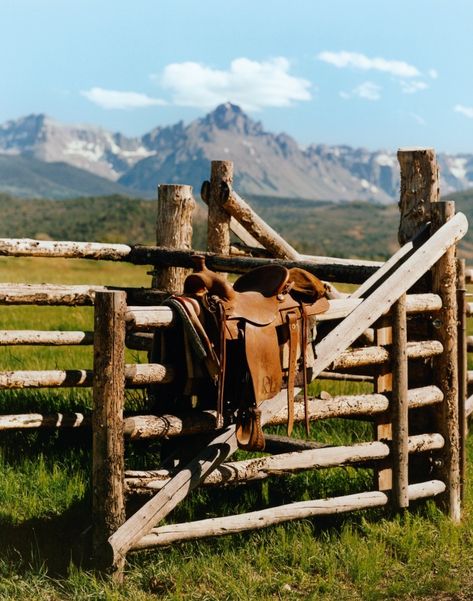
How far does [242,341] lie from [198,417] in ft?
Answer: 1.66

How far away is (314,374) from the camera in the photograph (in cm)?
459

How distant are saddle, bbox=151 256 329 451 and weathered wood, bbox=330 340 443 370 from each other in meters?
0.45

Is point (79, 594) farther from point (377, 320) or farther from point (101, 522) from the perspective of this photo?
point (377, 320)

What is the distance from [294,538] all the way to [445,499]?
1277 millimetres

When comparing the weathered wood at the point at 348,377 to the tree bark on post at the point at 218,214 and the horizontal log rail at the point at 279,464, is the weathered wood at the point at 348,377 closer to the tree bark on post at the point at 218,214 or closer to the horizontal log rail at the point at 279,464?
the tree bark on post at the point at 218,214

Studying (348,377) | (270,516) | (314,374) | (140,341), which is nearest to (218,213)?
(140,341)

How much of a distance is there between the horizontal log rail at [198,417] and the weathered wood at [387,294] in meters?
0.30

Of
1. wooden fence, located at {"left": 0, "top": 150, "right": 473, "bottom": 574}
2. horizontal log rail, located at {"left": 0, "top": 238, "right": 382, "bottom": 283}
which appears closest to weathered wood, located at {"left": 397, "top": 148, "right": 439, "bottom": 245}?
wooden fence, located at {"left": 0, "top": 150, "right": 473, "bottom": 574}

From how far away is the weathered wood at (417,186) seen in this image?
5.54 m

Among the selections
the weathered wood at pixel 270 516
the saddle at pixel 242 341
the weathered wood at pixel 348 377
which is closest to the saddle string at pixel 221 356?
the saddle at pixel 242 341

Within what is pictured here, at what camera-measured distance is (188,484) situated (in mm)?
4141

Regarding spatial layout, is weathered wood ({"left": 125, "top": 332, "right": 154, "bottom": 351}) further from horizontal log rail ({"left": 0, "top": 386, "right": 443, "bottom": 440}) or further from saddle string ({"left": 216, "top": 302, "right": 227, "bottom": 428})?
saddle string ({"left": 216, "top": 302, "right": 227, "bottom": 428})

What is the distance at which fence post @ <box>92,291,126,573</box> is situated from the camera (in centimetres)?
396

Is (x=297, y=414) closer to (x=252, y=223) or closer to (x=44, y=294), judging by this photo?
(x=44, y=294)
